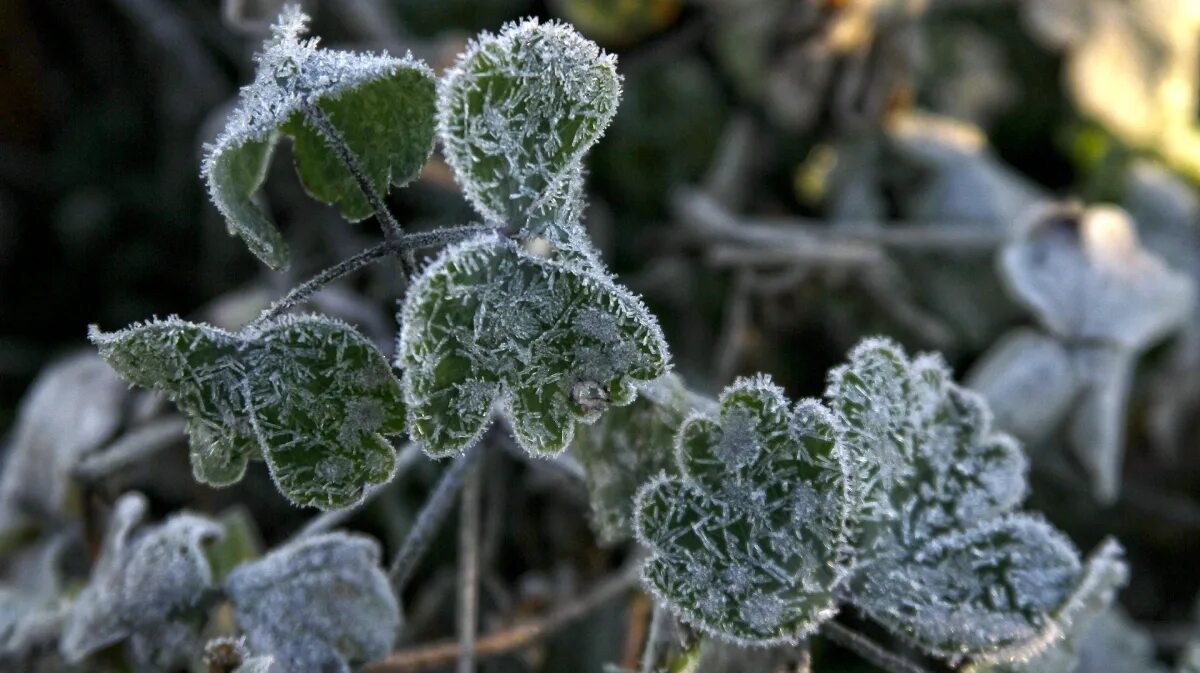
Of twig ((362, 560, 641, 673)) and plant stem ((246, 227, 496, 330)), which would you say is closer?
plant stem ((246, 227, 496, 330))

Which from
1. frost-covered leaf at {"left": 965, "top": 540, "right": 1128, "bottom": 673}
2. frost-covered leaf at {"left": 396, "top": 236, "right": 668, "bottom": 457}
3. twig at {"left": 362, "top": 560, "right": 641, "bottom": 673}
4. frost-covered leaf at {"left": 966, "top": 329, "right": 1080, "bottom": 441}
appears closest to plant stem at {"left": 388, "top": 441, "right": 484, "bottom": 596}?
twig at {"left": 362, "top": 560, "right": 641, "bottom": 673}

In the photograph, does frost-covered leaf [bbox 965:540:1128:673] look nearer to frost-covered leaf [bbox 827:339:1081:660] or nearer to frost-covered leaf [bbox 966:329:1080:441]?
frost-covered leaf [bbox 827:339:1081:660]

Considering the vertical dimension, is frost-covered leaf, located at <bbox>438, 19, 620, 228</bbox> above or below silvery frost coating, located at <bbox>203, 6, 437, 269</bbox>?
below

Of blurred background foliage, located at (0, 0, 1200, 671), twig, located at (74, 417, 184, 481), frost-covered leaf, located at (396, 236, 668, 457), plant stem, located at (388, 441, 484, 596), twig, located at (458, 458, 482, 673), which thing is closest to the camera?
frost-covered leaf, located at (396, 236, 668, 457)

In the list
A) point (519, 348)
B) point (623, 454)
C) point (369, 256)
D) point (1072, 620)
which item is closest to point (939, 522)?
point (1072, 620)

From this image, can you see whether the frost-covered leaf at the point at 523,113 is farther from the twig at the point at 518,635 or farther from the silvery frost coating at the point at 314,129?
the twig at the point at 518,635

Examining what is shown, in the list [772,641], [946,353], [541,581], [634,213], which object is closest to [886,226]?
[946,353]

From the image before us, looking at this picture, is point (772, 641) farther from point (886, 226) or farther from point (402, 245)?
point (886, 226)
